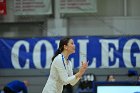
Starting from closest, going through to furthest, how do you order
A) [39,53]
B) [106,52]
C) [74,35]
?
1. [106,52]
2. [39,53]
3. [74,35]

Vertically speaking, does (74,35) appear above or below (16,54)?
above

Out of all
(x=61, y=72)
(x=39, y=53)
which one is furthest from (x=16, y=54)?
(x=61, y=72)

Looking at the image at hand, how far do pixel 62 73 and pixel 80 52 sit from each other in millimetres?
6664

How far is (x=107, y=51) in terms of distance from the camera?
10641 mm

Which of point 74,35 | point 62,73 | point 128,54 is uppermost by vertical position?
point 62,73

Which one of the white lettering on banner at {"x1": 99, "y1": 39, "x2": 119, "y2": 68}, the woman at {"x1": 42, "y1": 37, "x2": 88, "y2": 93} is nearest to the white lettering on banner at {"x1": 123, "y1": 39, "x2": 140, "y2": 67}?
the white lettering on banner at {"x1": 99, "y1": 39, "x2": 119, "y2": 68}

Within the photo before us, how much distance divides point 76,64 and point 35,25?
2.01 m

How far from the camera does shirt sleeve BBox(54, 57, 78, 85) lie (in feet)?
13.1

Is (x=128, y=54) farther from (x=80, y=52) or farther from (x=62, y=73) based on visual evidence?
(x=62, y=73)

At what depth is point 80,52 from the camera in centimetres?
1069

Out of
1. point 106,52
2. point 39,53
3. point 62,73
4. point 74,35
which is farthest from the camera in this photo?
point 74,35

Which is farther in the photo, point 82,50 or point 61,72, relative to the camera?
point 82,50

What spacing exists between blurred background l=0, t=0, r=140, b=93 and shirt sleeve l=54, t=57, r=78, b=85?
573cm

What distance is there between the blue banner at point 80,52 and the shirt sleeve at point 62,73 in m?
6.60
